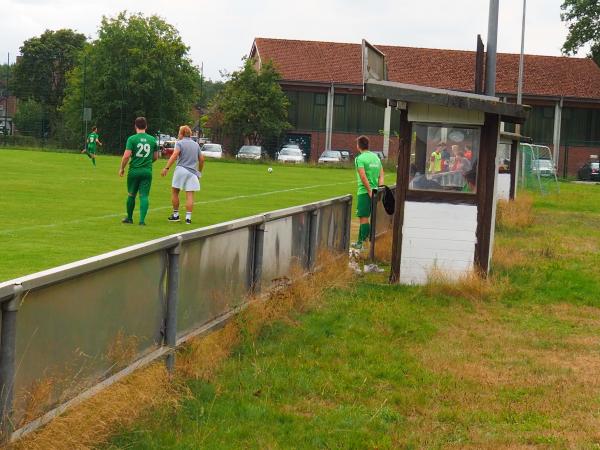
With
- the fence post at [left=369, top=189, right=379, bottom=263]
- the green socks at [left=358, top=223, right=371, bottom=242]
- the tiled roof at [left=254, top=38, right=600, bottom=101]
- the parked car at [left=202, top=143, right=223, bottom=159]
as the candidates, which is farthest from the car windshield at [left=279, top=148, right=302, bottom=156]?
the fence post at [left=369, top=189, right=379, bottom=263]

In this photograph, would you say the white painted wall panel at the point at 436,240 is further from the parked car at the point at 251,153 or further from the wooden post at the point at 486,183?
the parked car at the point at 251,153

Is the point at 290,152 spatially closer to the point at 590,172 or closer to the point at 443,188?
the point at 590,172

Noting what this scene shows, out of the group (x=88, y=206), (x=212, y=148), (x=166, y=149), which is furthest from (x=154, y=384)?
(x=166, y=149)

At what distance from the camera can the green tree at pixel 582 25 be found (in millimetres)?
82125

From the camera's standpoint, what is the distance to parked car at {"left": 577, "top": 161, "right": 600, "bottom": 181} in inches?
2547

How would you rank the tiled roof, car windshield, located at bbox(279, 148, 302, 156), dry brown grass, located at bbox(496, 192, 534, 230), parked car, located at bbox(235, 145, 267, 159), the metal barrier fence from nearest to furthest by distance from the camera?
1. the metal barrier fence
2. dry brown grass, located at bbox(496, 192, 534, 230)
3. parked car, located at bbox(235, 145, 267, 159)
4. car windshield, located at bbox(279, 148, 302, 156)
5. the tiled roof

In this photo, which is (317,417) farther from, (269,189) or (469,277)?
(269,189)

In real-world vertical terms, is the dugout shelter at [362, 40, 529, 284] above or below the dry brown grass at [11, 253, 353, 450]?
above

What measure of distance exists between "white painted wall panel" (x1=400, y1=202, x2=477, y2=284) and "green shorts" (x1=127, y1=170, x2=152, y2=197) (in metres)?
5.60

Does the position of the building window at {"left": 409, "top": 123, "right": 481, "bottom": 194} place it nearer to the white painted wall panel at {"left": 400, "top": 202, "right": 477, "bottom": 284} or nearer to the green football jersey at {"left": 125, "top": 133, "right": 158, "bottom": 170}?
the white painted wall panel at {"left": 400, "top": 202, "right": 477, "bottom": 284}

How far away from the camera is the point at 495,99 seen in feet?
40.3

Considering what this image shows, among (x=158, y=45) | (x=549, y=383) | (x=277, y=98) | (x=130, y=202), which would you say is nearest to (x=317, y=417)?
(x=549, y=383)

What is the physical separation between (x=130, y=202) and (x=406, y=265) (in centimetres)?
612

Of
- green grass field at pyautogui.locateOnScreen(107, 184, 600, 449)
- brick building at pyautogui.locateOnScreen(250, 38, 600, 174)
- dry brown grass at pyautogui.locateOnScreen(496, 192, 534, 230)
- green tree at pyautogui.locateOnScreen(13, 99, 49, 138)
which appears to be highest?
brick building at pyautogui.locateOnScreen(250, 38, 600, 174)
